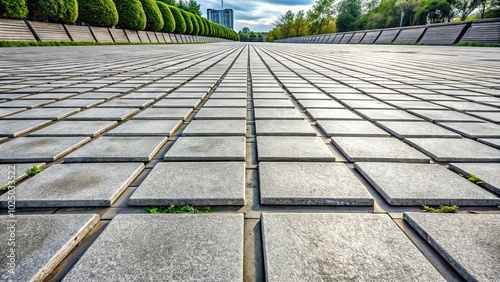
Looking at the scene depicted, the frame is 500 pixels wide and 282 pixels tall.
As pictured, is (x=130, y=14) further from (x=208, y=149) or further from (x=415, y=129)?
(x=415, y=129)

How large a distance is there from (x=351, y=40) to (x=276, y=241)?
32238mm

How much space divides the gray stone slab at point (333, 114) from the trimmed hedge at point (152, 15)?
76.9 feet

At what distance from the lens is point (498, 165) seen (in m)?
1.62

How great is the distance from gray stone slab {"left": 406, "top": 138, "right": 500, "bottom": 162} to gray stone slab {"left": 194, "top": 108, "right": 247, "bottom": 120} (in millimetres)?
1502

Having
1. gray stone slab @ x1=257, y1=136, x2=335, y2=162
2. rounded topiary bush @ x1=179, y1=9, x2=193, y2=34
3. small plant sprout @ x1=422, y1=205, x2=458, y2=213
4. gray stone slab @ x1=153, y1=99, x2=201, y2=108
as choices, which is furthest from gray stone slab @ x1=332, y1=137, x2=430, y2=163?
rounded topiary bush @ x1=179, y1=9, x2=193, y2=34

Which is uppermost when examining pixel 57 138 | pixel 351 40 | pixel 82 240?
pixel 351 40

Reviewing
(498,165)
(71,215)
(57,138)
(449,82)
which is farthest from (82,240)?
(449,82)

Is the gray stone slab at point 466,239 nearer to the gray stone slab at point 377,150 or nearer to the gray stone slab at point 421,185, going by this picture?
the gray stone slab at point 421,185

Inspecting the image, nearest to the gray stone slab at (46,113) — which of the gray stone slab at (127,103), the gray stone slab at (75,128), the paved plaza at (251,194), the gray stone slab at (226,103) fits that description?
the paved plaza at (251,194)

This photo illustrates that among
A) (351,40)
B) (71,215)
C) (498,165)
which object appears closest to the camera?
(71,215)

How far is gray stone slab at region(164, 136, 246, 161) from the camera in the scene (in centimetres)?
168

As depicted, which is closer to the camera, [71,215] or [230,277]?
[230,277]

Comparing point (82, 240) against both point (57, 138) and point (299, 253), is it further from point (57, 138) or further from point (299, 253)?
point (57, 138)

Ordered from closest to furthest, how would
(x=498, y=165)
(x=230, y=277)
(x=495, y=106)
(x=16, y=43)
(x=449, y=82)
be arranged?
(x=230, y=277)
(x=498, y=165)
(x=495, y=106)
(x=449, y=82)
(x=16, y=43)
